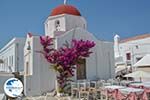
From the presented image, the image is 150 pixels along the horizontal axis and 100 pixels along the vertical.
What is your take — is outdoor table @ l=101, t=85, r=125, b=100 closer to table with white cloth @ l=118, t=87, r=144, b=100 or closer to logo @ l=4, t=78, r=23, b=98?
table with white cloth @ l=118, t=87, r=144, b=100

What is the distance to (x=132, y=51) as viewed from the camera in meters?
52.3

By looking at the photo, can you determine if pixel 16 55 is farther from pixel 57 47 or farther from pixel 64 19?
pixel 57 47

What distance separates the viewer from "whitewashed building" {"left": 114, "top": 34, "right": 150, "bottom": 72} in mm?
50684

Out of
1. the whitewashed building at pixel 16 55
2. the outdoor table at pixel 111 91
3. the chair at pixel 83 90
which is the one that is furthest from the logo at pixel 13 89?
the whitewashed building at pixel 16 55

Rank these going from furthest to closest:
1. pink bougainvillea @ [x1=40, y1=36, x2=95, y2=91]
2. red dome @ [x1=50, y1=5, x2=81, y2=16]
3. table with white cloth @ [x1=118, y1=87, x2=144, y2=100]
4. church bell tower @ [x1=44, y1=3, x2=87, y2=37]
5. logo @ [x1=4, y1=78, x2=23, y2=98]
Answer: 1. red dome @ [x1=50, y1=5, x2=81, y2=16]
2. church bell tower @ [x1=44, y1=3, x2=87, y2=37]
3. pink bougainvillea @ [x1=40, y1=36, x2=95, y2=91]
4. table with white cloth @ [x1=118, y1=87, x2=144, y2=100]
5. logo @ [x1=4, y1=78, x2=23, y2=98]

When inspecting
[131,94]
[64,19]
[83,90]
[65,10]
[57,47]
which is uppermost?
[65,10]

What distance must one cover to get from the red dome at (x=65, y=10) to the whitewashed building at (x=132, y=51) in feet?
58.6

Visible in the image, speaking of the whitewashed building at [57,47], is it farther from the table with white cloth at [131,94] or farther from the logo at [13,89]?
the logo at [13,89]

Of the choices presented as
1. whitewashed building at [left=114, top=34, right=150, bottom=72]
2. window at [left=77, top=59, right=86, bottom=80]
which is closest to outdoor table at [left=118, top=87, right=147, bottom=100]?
window at [left=77, top=59, right=86, bottom=80]

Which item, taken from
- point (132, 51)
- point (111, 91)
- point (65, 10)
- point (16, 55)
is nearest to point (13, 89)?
point (111, 91)

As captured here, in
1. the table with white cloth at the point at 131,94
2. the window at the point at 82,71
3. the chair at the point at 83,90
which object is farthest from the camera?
the window at the point at 82,71

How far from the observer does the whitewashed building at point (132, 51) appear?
50.7 meters

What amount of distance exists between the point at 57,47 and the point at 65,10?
25.1 feet

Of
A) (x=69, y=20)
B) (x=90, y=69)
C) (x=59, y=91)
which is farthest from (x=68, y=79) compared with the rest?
(x=69, y=20)
